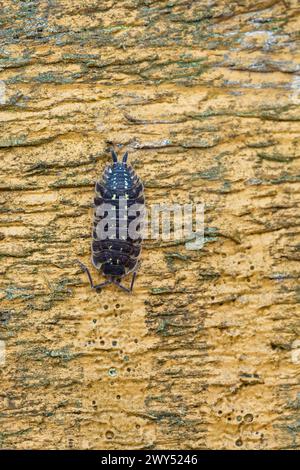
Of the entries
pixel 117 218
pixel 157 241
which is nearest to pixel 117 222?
pixel 117 218

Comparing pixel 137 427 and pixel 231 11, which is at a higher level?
pixel 231 11

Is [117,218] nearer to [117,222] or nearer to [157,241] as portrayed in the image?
[117,222]

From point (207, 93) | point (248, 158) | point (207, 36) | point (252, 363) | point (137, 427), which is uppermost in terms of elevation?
point (207, 36)

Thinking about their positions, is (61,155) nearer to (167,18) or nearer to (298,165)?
(167,18)

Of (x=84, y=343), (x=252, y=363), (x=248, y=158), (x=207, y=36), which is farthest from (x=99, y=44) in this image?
(x=252, y=363)
